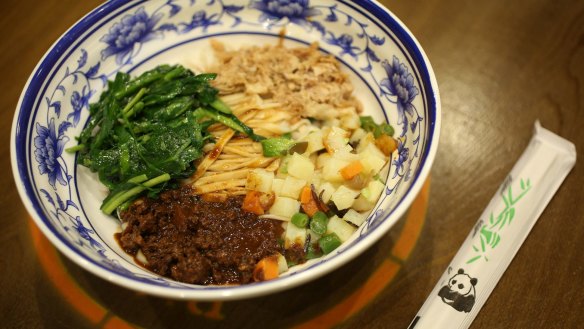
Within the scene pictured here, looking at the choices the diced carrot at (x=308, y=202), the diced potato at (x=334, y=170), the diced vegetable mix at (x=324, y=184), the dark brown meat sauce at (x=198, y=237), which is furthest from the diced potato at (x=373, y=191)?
the dark brown meat sauce at (x=198, y=237)

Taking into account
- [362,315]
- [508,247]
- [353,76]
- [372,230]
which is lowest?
[362,315]

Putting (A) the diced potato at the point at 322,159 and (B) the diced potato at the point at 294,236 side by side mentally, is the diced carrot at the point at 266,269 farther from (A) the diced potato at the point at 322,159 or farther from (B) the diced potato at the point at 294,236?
(A) the diced potato at the point at 322,159

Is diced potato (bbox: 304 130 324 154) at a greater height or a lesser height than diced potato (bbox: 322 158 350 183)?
greater

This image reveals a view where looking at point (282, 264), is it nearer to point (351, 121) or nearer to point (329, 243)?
point (329, 243)

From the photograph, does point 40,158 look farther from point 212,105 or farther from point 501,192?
point 501,192

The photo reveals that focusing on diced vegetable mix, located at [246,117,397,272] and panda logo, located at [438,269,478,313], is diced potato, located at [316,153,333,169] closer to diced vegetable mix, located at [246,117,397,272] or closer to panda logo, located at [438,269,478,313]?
diced vegetable mix, located at [246,117,397,272]

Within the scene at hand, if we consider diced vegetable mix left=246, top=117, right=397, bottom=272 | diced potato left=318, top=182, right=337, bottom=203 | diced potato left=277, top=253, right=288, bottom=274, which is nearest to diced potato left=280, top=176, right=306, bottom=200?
diced vegetable mix left=246, top=117, right=397, bottom=272

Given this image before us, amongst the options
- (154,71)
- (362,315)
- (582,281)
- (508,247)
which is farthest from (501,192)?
(154,71)
